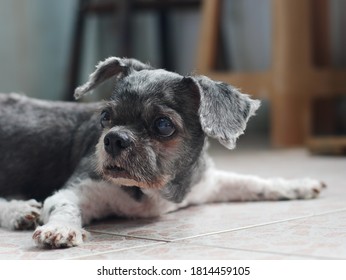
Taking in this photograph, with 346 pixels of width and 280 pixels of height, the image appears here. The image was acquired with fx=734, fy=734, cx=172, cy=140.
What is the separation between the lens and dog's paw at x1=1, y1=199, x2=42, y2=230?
5.82 feet

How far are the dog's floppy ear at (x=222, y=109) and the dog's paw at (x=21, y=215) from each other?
471 millimetres

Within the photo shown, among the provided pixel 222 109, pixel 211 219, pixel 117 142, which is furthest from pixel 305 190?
pixel 117 142

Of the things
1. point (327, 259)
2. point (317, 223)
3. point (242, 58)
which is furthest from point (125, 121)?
point (242, 58)

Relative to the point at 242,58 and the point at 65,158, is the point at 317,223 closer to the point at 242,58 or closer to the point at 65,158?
the point at 65,158

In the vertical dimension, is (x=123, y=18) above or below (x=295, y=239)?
above

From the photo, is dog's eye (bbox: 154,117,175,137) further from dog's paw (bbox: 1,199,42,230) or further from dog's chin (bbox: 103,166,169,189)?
dog's paw (bbox: 1,199,42,230)

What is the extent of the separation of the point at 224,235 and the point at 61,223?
13.9 inches

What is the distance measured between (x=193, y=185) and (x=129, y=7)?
106 inches

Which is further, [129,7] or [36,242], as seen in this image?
[129,7]

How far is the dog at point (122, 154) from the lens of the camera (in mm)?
1658

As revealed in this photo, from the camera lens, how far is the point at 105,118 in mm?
1778

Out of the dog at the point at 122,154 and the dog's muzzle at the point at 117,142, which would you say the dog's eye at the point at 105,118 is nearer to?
the dog at the point at 122,154

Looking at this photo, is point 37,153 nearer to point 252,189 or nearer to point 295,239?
point 252,189
